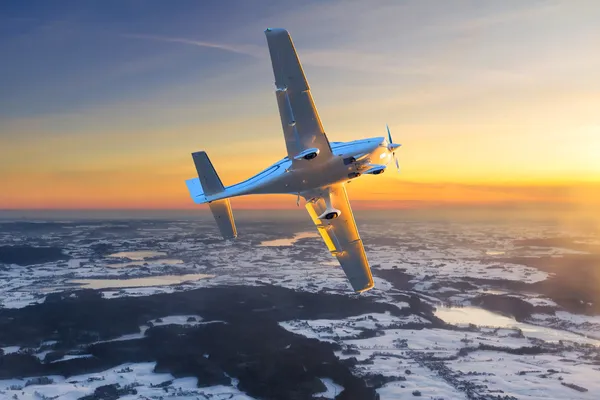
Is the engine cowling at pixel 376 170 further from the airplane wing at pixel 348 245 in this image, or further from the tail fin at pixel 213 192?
the tail fin at pixel 213 192

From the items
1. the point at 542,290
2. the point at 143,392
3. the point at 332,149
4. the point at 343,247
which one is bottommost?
the point at 542,290

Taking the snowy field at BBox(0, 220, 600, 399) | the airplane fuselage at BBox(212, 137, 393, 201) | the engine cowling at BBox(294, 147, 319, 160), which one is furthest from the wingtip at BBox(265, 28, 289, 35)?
the snowy field at BBox(0, 220, 600, 399)

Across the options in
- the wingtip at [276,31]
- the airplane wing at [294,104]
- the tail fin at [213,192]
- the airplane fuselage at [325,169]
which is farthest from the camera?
the tail fin at [213,192]

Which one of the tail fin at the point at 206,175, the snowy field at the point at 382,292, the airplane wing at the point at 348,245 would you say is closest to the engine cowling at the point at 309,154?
the tail fin at the point at 206,175

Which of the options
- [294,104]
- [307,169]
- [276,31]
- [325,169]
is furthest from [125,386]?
[276,31]

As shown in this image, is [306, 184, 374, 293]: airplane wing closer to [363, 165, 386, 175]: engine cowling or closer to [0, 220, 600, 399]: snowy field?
[363, 165, 386, 175]: engine cowling

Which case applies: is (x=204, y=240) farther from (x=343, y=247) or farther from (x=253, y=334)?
(x=343, y=247)

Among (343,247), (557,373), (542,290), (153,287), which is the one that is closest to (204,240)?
(153,287)
